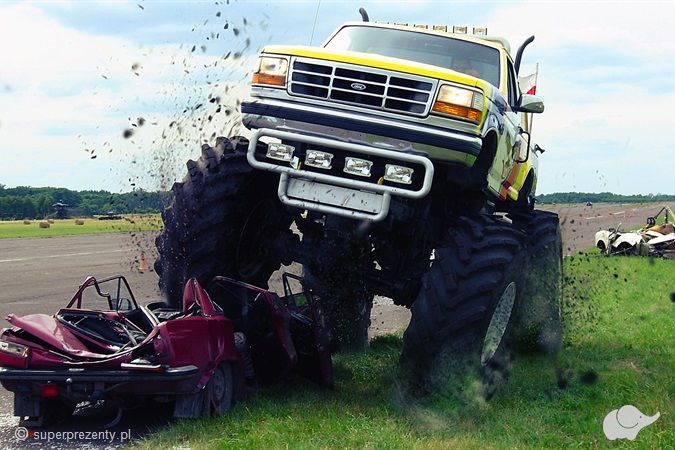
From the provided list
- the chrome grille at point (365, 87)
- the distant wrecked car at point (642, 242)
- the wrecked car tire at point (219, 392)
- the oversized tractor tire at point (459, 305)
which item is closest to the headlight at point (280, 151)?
the chrome grille at point (365, 87)

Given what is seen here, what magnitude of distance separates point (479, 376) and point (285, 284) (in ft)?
6.18

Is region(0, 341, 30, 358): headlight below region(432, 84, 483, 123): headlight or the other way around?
below

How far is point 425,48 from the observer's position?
28.0 feet

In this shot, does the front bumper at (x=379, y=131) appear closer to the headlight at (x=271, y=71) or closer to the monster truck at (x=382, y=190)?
the monster truck at (x=382, y=190)

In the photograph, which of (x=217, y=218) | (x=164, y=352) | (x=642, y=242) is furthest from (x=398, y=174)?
(x=642, y=242)

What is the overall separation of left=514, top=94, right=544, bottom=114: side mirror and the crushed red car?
2768 mm

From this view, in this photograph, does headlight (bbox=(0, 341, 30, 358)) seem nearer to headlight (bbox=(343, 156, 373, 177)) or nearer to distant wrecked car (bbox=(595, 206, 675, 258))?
headlight (bbox=(343, 156, 373, 177))

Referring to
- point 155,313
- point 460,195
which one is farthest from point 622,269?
point 155,313

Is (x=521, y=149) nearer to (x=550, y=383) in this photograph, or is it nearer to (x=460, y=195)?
(x=460, y=195)

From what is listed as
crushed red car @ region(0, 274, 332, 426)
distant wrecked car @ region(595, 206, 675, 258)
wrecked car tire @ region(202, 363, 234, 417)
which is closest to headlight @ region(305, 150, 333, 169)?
crushed red car @ region(0, 274, 332, 426)

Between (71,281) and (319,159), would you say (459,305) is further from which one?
(71,281)

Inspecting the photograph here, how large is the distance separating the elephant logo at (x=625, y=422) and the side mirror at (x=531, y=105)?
2860 millimetres

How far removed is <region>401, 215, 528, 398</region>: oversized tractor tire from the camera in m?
6.91

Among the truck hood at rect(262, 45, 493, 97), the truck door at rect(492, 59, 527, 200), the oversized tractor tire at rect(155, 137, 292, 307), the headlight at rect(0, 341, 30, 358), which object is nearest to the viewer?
the headlight at rect(0, 341, 30, 358)
